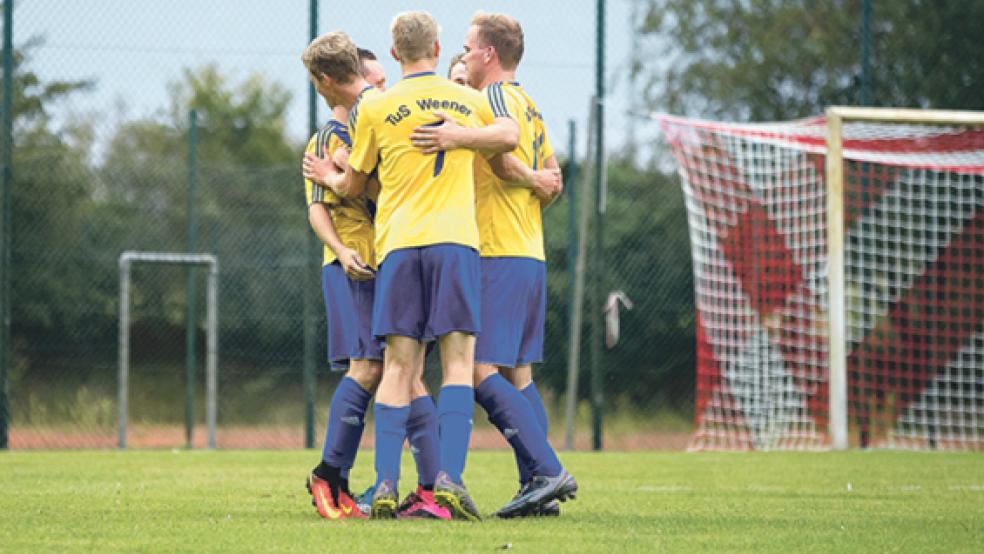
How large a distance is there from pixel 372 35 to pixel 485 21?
19.6ft

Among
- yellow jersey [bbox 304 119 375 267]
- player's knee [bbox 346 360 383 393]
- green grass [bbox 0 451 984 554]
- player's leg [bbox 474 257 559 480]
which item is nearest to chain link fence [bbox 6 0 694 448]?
green grass [bbox 0 451 984 554]

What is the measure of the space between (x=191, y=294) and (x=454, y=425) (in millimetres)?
6748

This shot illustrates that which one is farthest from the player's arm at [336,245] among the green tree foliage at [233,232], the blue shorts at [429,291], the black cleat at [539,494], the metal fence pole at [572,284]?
the green tree foliage at [233,232]

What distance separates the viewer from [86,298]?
11.7 meters

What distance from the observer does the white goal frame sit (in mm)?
10039

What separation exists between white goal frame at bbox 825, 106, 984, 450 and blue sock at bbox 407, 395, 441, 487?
5462 millimetres

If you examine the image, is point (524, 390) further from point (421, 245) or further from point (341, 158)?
point (341, 158)

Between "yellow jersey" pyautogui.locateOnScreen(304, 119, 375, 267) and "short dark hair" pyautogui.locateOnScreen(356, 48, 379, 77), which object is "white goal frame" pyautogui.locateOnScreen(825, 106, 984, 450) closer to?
"short dark hair" pyautogui.locateOnScreen(356, 48, 379, 77)

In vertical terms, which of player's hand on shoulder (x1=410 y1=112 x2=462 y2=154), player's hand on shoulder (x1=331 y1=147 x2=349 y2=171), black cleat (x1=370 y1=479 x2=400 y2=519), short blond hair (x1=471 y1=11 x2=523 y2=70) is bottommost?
black cleat (x1=370 y1=479 x2=400 y2=519)

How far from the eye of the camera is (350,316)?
5242mm

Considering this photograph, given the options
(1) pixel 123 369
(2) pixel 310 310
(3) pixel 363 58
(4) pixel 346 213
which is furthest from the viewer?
(2) pixel 310 310

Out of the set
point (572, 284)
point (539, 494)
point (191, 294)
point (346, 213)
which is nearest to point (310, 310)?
point (191, 294)

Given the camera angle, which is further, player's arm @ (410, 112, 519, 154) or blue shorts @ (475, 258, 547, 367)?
blue shorts @ (475, 258, 547, 367)

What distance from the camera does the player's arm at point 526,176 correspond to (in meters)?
5.26
